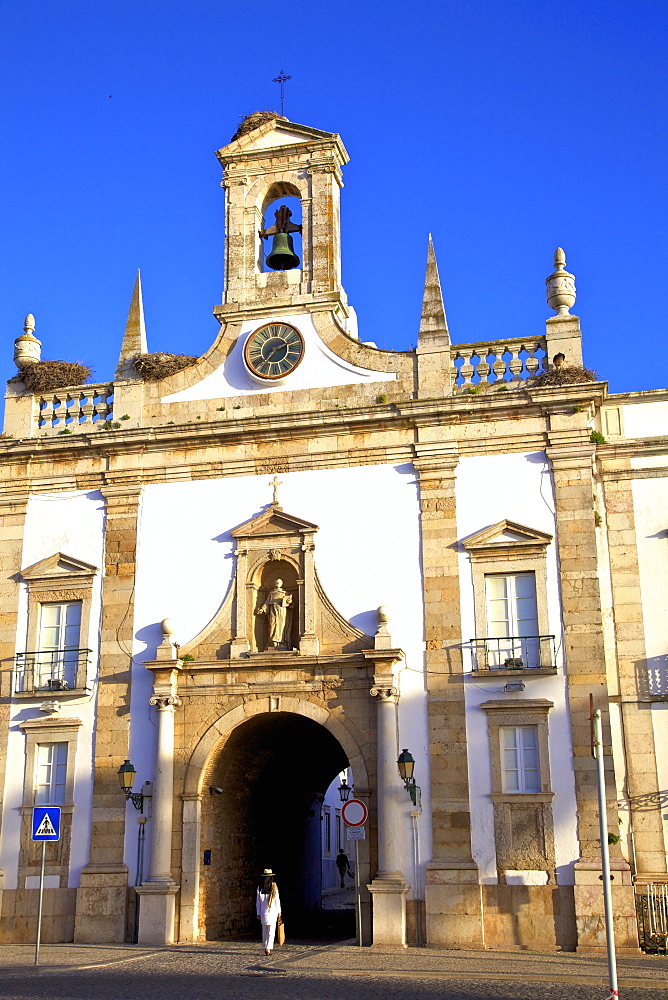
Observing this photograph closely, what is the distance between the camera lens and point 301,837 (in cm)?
2488

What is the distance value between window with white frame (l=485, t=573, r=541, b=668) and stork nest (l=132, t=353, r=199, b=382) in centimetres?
690

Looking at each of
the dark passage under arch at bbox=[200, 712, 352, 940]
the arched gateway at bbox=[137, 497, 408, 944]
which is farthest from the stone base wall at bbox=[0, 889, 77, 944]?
the dark passage under arch at bbox=[200, 712, 352, 940]

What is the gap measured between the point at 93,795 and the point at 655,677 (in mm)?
9334

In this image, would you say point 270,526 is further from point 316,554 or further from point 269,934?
point 269,934

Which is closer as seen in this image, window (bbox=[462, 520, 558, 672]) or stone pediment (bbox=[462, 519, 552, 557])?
window (bbox=[462, 520, 558, 672])

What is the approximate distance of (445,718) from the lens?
1786cm

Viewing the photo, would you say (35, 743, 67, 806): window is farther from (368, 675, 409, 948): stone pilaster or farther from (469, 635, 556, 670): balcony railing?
(469, 635, 556, 670): balcony railing

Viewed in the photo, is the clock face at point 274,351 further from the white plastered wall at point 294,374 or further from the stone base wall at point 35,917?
the stone base wall at point 35,917

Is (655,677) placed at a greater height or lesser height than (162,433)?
lesser

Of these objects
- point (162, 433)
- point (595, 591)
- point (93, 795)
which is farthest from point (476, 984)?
point (162, 433)

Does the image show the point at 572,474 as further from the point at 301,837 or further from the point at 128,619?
the point at 301,837

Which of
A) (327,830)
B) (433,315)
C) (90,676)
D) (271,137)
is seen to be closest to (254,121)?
(271,137)

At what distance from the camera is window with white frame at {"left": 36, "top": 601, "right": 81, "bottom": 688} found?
19750mm

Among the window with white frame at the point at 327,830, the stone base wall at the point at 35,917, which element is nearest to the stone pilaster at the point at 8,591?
the stone base wall at the point at 35,917
